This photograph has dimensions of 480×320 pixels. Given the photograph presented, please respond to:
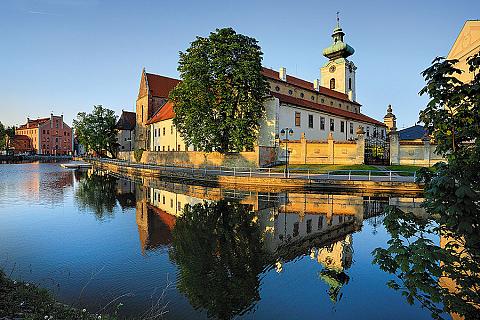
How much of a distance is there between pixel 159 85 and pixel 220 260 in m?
63.4

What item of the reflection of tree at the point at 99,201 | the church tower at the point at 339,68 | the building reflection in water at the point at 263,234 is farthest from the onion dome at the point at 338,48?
the reflection of tree at the point at 99,201

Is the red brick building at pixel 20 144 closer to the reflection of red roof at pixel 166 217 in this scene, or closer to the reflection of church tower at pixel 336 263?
the reflection of red roof at pixel 166 217

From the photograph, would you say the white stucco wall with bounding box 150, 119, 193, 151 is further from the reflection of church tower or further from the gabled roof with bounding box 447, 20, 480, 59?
the gabled roof with bounding box 447, 20, 480, 59

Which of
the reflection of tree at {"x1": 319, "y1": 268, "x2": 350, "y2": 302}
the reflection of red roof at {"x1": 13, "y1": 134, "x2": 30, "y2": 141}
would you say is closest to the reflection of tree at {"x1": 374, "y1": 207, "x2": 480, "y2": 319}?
the reflection of tree at {"x1": 319, "y1": 268, "x2": 350, "y2": 302}

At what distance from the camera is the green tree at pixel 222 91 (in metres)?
35.1

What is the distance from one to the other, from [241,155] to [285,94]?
16893 millimetres

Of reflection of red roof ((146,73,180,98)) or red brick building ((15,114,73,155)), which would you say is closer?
reflection of red roof ((146,73,180,98))

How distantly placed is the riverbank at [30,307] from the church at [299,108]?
33627 mm

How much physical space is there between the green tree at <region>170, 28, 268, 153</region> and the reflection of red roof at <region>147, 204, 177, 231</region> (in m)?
18.0

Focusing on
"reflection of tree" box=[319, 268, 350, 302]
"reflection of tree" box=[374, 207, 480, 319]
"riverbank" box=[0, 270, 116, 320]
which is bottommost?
"reflection of tree" box=[319, 268, 350, 302]

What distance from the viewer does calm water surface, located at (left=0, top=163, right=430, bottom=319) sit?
23.2ft

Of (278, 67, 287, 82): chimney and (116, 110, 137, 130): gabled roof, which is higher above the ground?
(278, 67, 287, 82): chimney

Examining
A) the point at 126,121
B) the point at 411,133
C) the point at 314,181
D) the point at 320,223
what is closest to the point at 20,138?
the point at 126,121

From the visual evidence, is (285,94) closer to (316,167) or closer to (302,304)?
(316,167)
